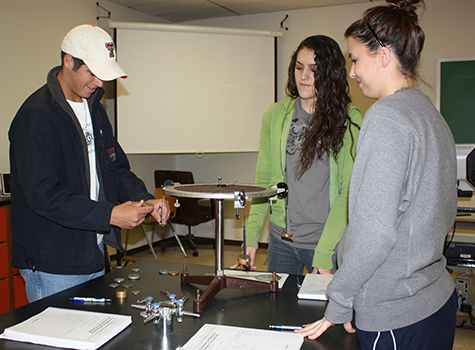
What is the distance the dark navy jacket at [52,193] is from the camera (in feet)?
4.50

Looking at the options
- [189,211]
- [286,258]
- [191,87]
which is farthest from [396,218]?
[189,211]

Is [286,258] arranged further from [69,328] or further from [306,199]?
[69,328]

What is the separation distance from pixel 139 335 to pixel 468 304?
2.66m

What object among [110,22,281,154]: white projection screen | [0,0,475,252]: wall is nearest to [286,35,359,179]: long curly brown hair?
[0,0,475,252]: wall

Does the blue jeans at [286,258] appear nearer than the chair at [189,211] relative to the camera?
Yes

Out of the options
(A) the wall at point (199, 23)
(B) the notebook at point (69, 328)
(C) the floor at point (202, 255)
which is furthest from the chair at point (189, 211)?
(B) the notebook at point (69, 328)

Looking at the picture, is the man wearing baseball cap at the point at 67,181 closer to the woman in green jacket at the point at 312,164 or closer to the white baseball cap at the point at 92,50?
the white baseball cap at the point at 92,50

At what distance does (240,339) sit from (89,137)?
107 cm

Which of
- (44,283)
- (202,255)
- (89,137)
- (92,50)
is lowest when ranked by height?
(202,255)

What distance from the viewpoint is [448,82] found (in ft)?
13.9

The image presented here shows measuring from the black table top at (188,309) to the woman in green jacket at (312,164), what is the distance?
0.58 feet

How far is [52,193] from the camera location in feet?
4.49

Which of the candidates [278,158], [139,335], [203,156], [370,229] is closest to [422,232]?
[370,229]

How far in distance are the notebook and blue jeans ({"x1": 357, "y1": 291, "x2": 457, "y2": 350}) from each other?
0.62m
